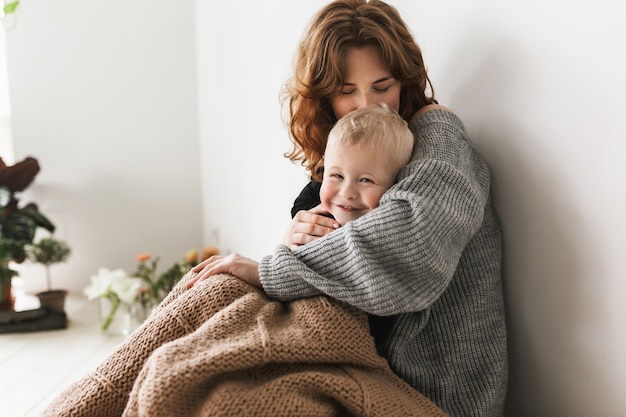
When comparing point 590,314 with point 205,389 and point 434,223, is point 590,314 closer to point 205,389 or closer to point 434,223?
point 434,223

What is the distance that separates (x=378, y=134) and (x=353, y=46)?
264 millimetres

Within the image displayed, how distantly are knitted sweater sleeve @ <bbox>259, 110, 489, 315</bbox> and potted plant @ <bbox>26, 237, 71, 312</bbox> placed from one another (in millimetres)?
1843

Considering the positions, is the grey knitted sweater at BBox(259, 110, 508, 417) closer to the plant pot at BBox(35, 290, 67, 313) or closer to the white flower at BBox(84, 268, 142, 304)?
the white flower at BBox(84, 268, 142, 304)

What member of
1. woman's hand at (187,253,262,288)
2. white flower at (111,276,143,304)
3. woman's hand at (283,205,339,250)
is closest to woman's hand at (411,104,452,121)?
woman's hand at (283,205,339,250)

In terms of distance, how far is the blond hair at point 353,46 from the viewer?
135 cm

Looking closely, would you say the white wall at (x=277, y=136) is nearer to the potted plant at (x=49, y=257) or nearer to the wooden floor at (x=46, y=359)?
the potted plant at (x=49, y=257)

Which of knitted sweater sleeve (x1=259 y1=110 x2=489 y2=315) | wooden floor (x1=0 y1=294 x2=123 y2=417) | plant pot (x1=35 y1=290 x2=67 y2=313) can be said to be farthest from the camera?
plant pot (x1=35 y1=290 x2=67 y2=313)

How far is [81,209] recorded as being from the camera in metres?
3.22

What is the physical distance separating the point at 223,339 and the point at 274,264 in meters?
0.20

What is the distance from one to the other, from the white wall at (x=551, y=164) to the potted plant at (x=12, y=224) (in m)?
1.90

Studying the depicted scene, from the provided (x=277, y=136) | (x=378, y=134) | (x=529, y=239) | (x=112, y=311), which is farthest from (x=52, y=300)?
(x=529, y=239)

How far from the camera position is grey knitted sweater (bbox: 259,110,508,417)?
3.62 feet

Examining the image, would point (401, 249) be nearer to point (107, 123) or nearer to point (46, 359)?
point (46, 359)

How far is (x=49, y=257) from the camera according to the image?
9.28 feet
